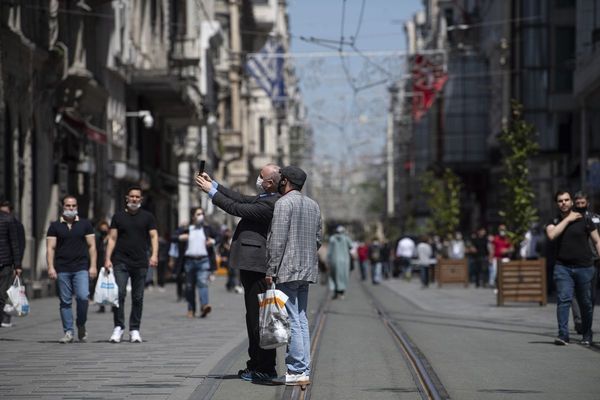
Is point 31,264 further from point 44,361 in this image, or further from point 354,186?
point 354,186

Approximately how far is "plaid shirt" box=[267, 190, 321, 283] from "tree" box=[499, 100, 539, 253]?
759 inches

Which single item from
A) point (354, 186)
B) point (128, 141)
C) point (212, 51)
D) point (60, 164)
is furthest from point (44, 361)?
point (354, 186)

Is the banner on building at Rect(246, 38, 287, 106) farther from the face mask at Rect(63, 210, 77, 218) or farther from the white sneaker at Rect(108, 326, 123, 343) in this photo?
the white sneaker at Rect(108, 326, 123, 343)

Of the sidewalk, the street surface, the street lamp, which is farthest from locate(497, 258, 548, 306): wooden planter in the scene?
the street lamp

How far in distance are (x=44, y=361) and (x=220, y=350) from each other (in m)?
2.16

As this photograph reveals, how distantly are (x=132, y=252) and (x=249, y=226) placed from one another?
4223mm

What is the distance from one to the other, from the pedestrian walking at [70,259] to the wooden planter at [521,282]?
1162cm

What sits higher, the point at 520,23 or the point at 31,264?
the point at 520,23

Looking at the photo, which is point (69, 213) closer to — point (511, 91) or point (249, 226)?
point (249, 226)

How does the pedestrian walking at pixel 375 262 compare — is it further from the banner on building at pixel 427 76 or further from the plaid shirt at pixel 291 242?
the plaid shirt at pixel 291 242

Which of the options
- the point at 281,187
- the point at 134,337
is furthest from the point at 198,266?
the point at 281,187

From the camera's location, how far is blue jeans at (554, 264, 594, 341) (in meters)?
15.5

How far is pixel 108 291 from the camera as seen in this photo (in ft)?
52.4

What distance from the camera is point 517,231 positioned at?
30.6m
